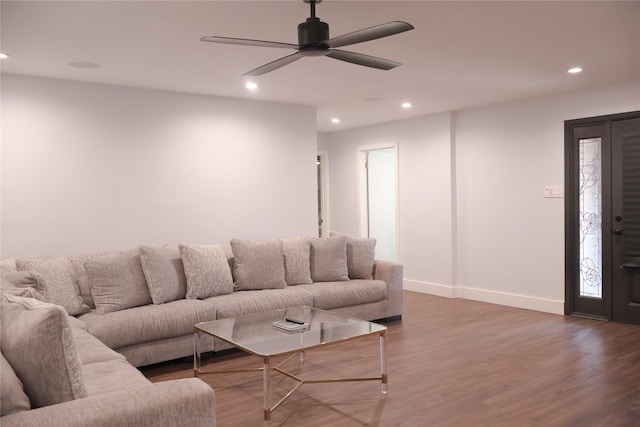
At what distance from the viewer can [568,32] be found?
11.6 ft

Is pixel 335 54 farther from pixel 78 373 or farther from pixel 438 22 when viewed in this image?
pixel 78 373

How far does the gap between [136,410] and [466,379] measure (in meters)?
2.56

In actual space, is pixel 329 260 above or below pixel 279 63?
below

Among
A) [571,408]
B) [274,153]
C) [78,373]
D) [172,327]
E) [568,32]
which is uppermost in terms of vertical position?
[568,32]

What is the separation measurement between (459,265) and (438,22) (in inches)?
158

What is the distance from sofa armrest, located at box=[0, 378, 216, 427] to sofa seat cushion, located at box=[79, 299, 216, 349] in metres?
2.07

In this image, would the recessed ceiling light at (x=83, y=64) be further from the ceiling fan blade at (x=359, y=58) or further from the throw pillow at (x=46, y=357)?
the throw pillow at (x=46, y=357)

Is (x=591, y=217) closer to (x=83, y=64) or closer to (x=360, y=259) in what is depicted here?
(x=360, y=259)

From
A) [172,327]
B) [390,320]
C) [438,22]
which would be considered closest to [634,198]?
[390,320]

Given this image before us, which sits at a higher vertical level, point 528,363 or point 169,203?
point 169,203

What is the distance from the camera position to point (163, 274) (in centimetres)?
425

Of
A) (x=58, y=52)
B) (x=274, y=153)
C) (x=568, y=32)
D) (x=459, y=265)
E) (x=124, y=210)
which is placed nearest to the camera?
(x=568, y=32)

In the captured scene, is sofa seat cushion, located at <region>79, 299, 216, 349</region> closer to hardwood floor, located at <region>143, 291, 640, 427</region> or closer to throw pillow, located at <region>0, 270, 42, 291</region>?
hardwood floor, located at <region>143, 291, 640, 427</region>

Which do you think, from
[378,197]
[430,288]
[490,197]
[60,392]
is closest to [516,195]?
[490,197]
